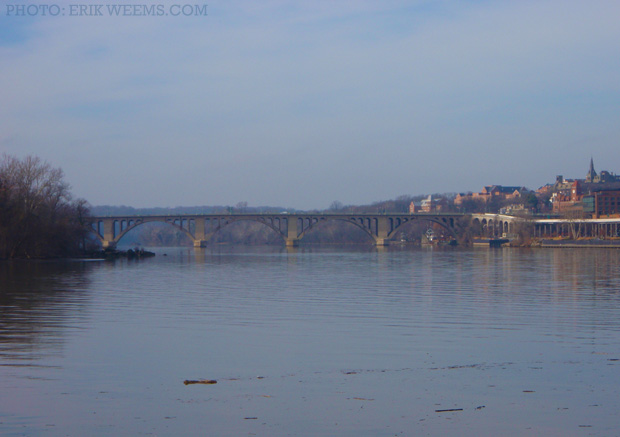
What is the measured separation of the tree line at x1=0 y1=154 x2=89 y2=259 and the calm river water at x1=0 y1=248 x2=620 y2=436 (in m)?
38.0

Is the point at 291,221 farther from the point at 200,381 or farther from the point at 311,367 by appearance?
the point at 200,381

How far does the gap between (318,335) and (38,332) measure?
22.0 feet

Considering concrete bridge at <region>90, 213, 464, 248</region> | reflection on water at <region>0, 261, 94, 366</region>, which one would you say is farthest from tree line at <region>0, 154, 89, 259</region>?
concrete bridge at <region>90, 213, 464, 248</region>

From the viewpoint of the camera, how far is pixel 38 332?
17125mm

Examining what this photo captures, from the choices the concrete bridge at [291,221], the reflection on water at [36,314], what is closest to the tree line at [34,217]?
the reflection on water at [36,314]

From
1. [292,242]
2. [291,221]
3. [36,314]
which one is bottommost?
[292,242]

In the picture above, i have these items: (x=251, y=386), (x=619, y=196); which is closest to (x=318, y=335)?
(x=251, y=386)

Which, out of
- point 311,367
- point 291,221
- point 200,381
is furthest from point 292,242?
point 200,381

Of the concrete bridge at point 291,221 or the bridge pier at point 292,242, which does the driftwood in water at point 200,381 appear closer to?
the concrete bridge at point 291,221

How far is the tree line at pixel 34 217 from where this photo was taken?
203ft

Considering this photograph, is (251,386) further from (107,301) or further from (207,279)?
(207,279)

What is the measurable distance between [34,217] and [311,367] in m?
56.6

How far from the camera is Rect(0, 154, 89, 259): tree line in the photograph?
6175 centimetres

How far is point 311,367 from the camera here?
13117mm
